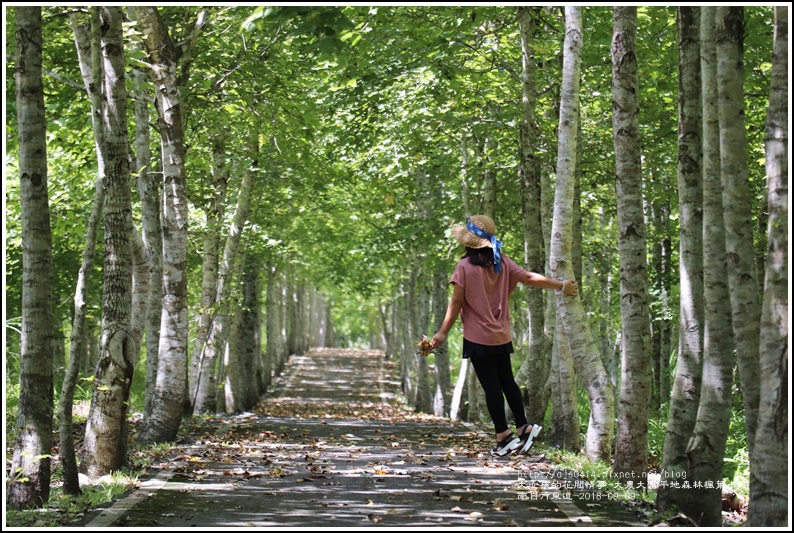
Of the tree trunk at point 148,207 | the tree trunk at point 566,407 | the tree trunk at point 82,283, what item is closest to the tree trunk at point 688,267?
the tree trunk at point 566,407

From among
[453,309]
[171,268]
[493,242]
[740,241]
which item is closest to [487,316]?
[453,309]

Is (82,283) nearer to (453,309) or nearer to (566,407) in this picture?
(453,309)

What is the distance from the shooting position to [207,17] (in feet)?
44.4

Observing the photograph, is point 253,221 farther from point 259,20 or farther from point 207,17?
point 259,20

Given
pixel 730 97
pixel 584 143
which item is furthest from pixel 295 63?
pixel 730 97

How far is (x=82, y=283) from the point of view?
29.1 feet

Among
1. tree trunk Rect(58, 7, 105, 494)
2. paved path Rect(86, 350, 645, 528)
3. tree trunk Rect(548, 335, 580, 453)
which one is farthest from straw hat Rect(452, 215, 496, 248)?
tree trunk Rect(548, 335, 580, 453)

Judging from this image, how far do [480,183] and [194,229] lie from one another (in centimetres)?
655

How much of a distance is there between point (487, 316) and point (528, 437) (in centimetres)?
113

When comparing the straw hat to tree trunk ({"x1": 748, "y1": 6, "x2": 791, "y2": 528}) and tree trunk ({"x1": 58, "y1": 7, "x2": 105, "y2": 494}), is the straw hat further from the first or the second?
tree trunk ({"x1": 58, "y1": 7, "x2": 105, "y2": 494})

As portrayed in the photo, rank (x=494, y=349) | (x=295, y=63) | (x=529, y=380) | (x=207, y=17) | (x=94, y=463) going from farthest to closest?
(x=295, y=63), (x=529, y=380), (x=207, y=17), (x=94, y=463), (x=494, y=349)

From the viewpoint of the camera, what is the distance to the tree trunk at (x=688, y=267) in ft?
24.5

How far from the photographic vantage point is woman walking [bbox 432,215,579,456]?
8258mm

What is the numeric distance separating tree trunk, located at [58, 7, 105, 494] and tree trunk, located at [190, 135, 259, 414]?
9.90m
